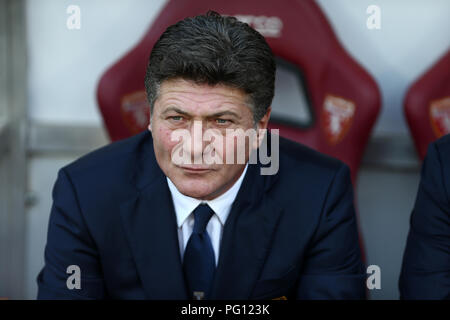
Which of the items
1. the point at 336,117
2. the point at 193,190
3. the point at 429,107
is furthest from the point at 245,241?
the point at 429,107

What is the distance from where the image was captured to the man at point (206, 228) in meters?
1.27

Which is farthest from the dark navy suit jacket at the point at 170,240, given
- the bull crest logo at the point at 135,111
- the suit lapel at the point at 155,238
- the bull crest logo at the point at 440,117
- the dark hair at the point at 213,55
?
the bull crest logo at the point at 440,117

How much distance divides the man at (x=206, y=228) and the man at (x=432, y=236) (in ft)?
0.38

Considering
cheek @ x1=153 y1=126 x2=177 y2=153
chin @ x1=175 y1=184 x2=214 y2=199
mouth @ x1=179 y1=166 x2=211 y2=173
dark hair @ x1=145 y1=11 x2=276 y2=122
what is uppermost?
dark hair @ x1=145 y1=11 x2=276 y2=122

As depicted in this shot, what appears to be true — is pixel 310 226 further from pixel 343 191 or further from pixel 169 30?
pixel 169 30

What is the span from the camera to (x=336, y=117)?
71.4 inches

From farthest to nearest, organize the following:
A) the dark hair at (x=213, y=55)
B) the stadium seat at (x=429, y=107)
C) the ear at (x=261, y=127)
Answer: the stadium seat at (x=429, y=107) < the ear at (x=261, y=127) < the dark hair at (x=213, y=55)

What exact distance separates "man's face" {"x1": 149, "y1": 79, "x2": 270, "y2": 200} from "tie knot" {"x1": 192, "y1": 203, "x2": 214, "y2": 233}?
86 millimetres

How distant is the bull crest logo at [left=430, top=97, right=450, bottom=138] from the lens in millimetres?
1783

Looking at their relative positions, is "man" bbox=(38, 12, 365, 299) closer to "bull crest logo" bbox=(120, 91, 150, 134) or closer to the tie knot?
the tie knot

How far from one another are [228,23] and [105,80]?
2.27 feet

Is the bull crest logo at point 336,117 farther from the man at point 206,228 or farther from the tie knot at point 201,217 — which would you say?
the tie knot at point 201,217

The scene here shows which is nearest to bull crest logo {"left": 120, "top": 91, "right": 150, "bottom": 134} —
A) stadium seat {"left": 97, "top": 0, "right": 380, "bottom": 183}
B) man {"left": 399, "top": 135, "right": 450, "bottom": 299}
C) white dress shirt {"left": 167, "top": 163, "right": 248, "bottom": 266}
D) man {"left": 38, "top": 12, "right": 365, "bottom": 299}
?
stadium seat {"left": 97, "top": 0, "right": 380, "bottom": 183}
